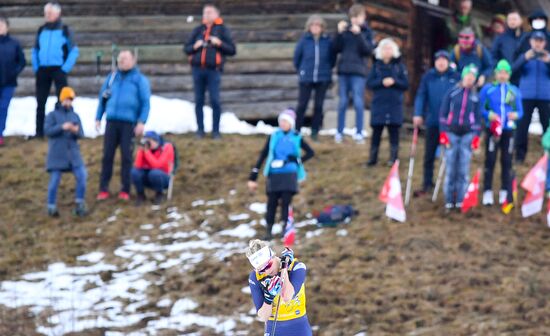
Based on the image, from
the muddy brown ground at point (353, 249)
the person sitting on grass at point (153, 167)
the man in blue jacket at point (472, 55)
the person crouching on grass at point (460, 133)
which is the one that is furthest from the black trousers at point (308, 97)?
the person crouching on grass at point (460, 133)

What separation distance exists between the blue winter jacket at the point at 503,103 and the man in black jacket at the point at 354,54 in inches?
115

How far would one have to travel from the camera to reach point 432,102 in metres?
16.6

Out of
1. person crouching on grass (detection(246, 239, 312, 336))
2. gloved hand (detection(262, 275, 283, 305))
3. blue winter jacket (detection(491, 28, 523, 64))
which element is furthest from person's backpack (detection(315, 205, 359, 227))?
gloved hand (detection(262, 275, 283, 305))

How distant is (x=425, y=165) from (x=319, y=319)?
401 cm

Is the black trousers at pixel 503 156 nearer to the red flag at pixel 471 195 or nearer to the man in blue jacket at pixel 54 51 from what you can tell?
the red flag at pixel 471 195

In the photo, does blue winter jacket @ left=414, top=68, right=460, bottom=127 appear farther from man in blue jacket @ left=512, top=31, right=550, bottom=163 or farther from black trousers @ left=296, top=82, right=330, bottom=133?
black trousers @ left=296, top=82, right=330, bottom=133

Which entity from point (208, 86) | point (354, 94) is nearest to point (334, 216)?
point (354, 94)

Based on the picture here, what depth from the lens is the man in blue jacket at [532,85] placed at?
1773 cm

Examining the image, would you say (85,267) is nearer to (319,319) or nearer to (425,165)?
(319,319)

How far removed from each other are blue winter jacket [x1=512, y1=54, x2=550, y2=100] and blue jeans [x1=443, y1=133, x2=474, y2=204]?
2.46 meters

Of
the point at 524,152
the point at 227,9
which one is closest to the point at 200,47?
the point at 227,9

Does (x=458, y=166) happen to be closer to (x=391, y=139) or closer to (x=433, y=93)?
(x=433, y=93)

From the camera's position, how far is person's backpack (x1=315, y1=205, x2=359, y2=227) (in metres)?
15.8

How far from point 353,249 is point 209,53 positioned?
203 inches
